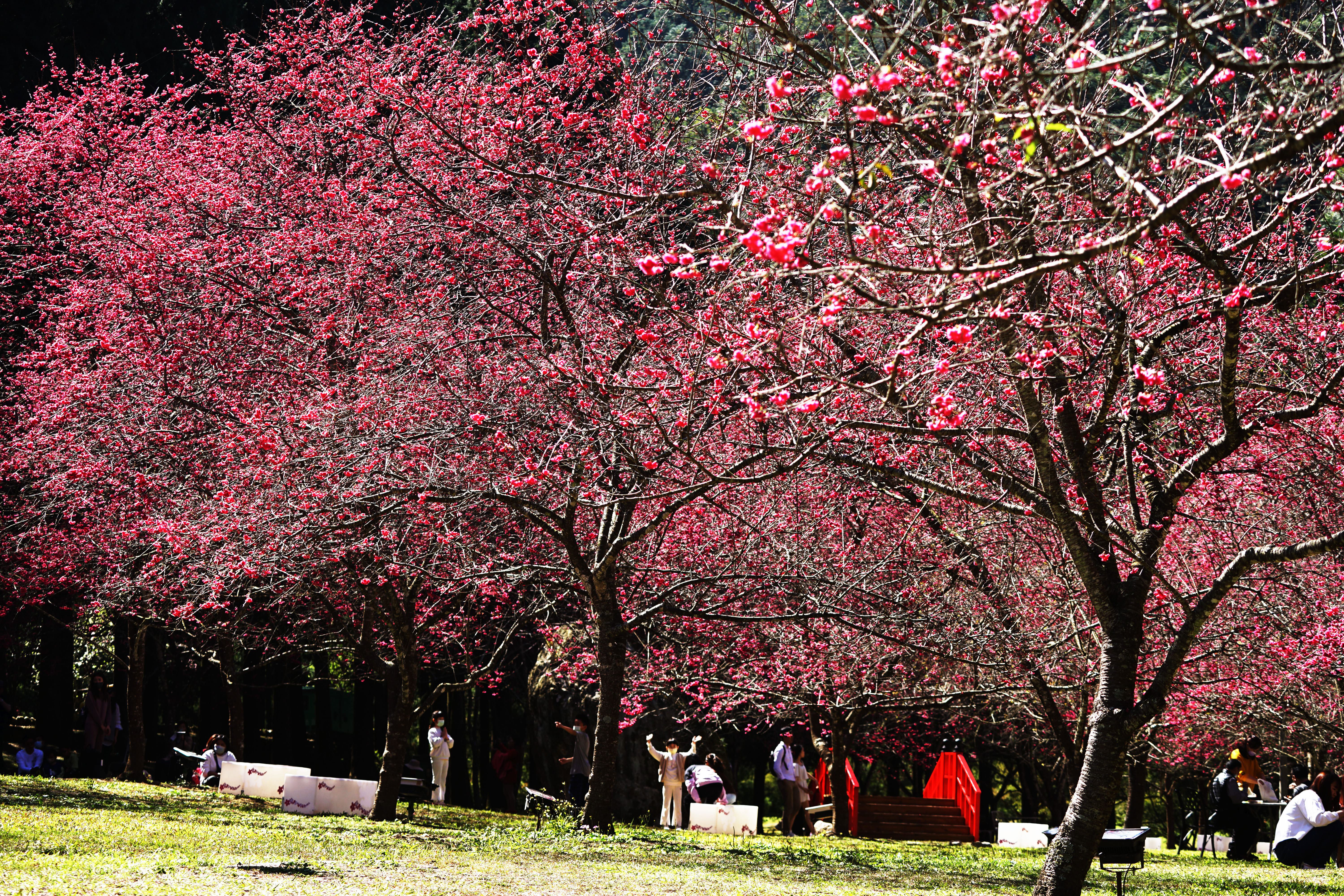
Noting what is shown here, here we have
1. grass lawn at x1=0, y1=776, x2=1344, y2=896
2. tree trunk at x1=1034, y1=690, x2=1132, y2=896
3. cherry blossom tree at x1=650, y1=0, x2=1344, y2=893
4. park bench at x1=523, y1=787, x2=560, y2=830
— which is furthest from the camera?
park bench at x1=523, y1=787, x2=560, y2=830

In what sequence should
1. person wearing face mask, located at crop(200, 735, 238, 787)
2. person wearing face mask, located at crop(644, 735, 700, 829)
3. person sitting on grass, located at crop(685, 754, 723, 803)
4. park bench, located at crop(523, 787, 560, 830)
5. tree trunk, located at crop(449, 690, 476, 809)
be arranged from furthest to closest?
tree trunk, located at crop(449, 690, 476, 809)
person wearing face mask, located at crop(200, 735, 238, 787)
person sitting on grass, located at crop(685, 754, 723, 803)
person wearing face mask, located at crop(644, 735, 700, 829)
park bench, located at crop(523, 787, 560, 830)

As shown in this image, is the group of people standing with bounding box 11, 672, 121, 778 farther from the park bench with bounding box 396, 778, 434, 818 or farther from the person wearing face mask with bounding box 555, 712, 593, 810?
the person wearing face mask with bounding box 555, 712, 593, 810

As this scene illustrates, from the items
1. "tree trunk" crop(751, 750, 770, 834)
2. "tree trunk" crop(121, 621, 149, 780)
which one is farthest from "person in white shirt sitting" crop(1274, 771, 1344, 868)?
"tree trunk" crop(751, 750, 770, 834)

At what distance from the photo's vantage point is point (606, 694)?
43.8ft

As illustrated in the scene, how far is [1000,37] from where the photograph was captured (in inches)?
218

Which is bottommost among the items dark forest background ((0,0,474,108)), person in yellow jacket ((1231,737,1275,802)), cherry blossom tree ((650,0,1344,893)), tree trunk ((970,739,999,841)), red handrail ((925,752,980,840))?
tree trunk ((970,739,999,841))

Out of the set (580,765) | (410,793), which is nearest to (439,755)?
(410,793)

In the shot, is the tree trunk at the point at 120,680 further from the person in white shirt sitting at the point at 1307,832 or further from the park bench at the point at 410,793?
the person in white shirt sitting at the point at 1307,832

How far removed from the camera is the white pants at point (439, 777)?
20.0m

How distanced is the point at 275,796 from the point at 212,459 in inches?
203

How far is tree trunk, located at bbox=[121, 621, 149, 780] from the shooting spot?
2014cm

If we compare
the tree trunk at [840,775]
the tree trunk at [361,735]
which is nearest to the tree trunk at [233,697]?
the tree trunk at [361,735]

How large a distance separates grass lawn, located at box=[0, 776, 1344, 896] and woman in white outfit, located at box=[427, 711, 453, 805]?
349 centimetres

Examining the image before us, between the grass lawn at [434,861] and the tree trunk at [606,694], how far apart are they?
1.49 feet
